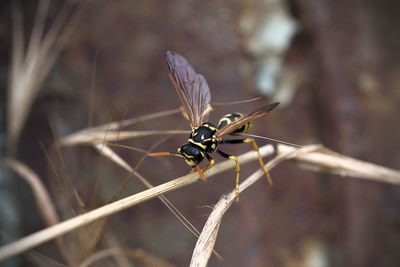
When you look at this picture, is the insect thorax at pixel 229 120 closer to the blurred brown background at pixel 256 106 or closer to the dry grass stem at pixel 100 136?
the blurred brown background at pixel 256 106

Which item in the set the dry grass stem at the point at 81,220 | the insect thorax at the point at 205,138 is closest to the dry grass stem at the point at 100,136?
the insect thorax at the point at 205,138

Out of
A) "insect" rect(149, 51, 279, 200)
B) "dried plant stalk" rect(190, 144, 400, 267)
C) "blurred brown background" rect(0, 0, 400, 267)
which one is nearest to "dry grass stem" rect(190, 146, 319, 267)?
"dried plant stalk" rect(190, 144, 400, 267)

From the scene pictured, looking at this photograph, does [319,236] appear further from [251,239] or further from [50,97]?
[50,97]

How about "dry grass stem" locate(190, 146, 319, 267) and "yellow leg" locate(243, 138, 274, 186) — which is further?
"yellow leg" locate(243, 138, 274, 186)

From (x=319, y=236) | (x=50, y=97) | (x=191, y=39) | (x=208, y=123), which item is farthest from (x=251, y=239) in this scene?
(x=50, y=97)

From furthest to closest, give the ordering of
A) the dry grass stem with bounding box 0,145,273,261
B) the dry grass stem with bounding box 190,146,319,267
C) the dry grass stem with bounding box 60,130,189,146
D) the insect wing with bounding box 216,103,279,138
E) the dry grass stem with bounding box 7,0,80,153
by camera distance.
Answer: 1. the dry grass stem with bounding box 7,0,80,153
2. the dry grass stem with bounding box 60,130,189,146
3. the insect wing with bounding box 216,103,279,138
4. the dry grass stem with bounding box 190,146,319,267
5. the dry grass stem with bounding box 0,145,273,261

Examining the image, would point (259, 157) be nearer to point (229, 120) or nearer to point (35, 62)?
point (229, 120)

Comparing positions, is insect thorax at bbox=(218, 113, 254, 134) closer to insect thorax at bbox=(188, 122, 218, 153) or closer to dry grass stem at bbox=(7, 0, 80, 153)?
insect thorax at bbox=(188, 122, 218, 153)

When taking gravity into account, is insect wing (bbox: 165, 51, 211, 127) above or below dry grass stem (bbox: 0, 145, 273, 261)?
above

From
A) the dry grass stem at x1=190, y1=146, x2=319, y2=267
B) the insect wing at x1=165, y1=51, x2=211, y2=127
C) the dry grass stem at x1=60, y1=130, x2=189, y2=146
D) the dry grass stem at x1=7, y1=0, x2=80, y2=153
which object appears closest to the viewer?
the dry grass stem at x1=190, y1=146, x2=319, y2=267
